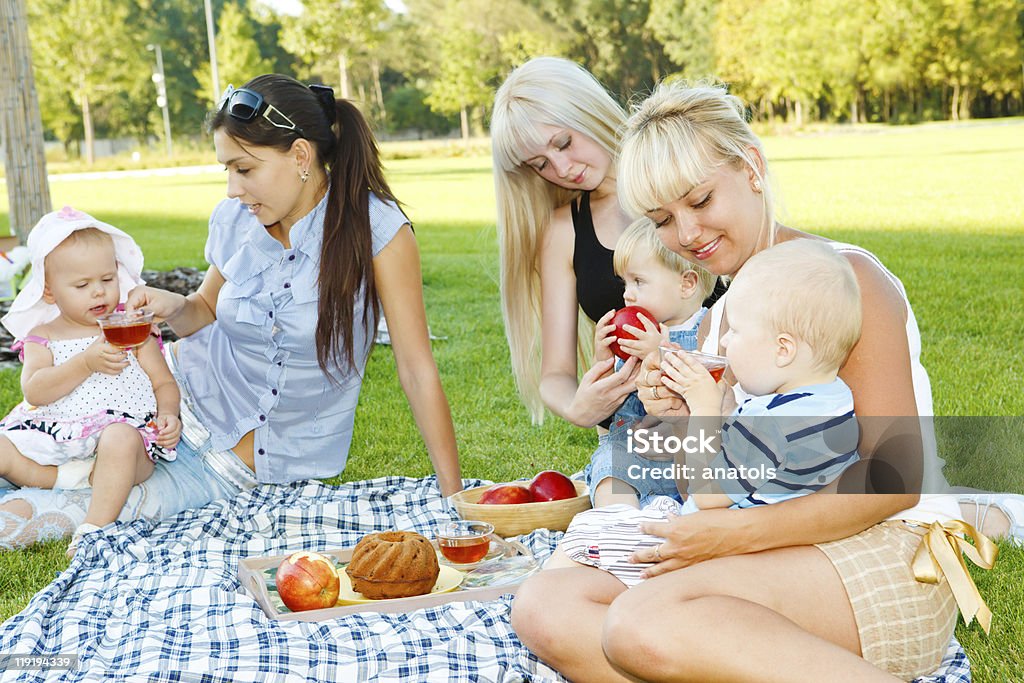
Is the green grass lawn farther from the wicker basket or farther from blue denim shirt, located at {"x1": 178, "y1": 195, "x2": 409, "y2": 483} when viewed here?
the wicker basket

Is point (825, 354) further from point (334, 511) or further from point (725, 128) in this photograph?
point (334, 511)

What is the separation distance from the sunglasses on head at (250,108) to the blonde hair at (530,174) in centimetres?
84

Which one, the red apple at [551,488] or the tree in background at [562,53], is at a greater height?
the tree in background at [562,53]

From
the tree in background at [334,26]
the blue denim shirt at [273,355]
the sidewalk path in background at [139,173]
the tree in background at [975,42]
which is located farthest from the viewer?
the tree in background at [975,42]

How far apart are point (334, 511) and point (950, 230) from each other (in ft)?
36.1

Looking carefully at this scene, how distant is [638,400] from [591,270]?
23.0 inches

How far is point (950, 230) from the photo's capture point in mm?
13359

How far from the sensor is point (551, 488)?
13.9 feet

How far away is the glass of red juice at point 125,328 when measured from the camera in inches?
159

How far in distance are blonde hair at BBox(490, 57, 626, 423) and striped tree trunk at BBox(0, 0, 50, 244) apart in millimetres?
6423

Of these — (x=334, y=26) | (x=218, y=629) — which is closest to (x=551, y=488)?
(x=218, y=629)

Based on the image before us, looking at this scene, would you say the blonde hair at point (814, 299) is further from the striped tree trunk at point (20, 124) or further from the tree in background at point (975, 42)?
the tree in background at point (975, 42)

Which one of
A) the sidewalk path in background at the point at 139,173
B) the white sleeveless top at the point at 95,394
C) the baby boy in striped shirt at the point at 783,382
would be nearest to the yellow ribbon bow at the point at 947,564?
the baby boy in striped shirt at the point at 783,382

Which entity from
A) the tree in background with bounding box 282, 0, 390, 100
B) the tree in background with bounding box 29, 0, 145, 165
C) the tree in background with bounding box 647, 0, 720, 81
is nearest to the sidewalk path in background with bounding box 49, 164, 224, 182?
the tree in background with bounding box 282, 0, 390, 100
